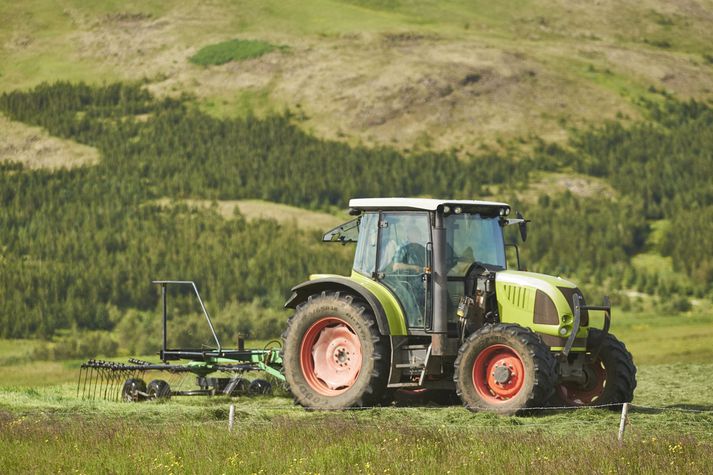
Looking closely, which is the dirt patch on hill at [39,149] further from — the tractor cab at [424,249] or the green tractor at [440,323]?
the tractor cab at [424,249]

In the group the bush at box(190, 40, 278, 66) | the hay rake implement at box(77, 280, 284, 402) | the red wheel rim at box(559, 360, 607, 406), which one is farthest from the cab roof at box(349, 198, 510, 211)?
the bush at box(190, 40, 278, 66)

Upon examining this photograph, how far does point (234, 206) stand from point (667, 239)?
982 inches

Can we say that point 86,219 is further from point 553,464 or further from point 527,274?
point 553,464

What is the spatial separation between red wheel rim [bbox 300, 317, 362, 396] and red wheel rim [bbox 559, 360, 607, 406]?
281cm

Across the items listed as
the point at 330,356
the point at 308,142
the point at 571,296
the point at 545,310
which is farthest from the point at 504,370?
the point at 308,142

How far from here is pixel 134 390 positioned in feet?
60.8

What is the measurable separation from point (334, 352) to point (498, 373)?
2.45 meters

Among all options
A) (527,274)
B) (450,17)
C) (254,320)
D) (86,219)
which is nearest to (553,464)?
(527,274)

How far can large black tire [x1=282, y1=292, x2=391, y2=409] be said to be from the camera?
52.1ft

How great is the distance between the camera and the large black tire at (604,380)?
16094 millimetres

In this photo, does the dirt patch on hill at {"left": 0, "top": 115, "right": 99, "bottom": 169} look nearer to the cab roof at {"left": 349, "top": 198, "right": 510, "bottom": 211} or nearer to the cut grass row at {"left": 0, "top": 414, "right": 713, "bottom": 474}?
the cab roof at {"left": 349, "top": 198, "right": 510, "bottom": 211}

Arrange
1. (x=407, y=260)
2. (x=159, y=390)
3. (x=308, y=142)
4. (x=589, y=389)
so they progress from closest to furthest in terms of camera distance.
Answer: (x=407, y=260) < (x=589, y=389) < (x=159, y=390) < (x=308, y=142)

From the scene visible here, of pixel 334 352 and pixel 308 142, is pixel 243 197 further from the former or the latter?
pixel 334 352

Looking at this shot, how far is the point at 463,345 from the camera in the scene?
15305 millimetres
